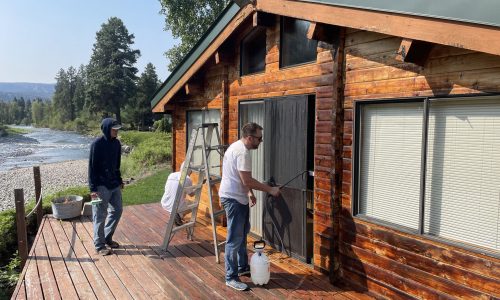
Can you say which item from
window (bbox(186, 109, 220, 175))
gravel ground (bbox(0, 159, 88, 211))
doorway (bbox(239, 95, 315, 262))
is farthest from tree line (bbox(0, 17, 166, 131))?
doorway (bbox(239, 95, 315, 262))

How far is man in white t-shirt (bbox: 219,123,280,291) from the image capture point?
407cm

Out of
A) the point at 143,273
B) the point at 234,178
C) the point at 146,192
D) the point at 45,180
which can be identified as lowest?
the point at 45,180

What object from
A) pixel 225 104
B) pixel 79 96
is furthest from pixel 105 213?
pixel 79 96

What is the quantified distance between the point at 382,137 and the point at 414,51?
94 cm

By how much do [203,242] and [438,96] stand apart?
4041 mm

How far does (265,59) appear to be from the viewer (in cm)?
557

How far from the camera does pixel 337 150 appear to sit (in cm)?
422

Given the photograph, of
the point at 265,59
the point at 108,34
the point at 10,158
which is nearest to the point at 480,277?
the point at 265,59

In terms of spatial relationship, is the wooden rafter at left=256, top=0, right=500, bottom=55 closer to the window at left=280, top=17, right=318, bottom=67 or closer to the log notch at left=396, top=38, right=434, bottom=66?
the log notch at left=396, top=38, right=434, bottom=66

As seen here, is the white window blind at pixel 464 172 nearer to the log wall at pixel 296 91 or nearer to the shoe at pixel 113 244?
→ the log wall at pixel 296 91

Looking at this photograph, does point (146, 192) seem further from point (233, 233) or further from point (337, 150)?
point (337, 150)

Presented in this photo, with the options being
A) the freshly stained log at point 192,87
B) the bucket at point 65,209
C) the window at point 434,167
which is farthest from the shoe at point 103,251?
the window at point 434,167

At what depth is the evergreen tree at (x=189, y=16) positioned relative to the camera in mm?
24062

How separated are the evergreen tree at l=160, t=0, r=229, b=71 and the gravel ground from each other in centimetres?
1048
